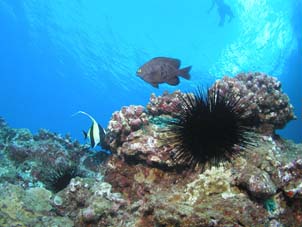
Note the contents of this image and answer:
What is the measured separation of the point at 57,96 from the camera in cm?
8769

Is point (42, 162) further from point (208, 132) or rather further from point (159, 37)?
point (159, 37)

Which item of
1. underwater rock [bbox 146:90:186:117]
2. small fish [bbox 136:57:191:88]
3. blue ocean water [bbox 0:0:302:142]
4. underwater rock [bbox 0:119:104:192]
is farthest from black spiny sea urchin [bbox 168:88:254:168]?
blue ocean water [bbox 0:0:302:142]

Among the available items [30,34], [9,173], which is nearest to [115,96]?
[30,34]

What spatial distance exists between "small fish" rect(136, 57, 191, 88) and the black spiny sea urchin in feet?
3.29

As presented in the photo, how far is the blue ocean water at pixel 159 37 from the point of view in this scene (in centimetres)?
2947

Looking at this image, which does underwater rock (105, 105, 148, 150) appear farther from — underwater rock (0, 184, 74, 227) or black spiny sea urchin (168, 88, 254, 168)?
underwater rock (0, 184, 74, 227)

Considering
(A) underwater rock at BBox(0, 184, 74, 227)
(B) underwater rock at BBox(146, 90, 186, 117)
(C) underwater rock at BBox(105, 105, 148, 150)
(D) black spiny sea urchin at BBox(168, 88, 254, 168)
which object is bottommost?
(A) underwater rock at BBox(0, 184, 74, 227)

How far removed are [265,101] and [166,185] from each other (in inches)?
109

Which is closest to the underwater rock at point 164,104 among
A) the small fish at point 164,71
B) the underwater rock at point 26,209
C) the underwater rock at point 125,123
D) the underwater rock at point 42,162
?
the underwater rock at point 125,123

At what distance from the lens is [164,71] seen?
5391 millimetres

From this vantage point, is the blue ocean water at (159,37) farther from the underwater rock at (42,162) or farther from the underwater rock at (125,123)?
the underwater rock at (125,123)

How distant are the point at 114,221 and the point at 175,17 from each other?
31.0 m

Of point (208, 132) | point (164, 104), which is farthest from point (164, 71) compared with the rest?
point (208, 132)

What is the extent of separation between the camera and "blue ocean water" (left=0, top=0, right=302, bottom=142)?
29.5 meters
